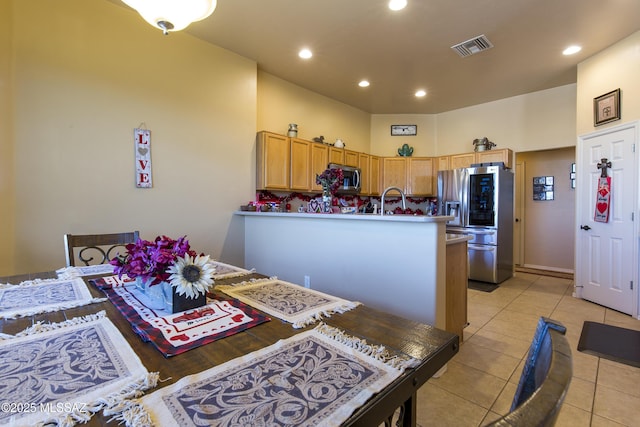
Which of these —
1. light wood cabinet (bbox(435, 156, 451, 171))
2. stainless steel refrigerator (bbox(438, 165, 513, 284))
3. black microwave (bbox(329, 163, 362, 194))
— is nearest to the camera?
stainless steel refrigerator (bbox(438, 165, 513, 284))

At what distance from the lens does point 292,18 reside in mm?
3014

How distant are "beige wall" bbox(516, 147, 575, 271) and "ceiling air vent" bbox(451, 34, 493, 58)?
2.85m

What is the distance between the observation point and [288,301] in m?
1.22

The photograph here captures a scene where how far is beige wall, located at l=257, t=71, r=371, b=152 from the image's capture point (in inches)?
172

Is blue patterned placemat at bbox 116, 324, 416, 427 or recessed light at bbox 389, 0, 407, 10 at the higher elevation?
recessed light at bbox 389, 0, 407, 10

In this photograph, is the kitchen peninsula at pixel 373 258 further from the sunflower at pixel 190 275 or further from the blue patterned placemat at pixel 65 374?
the blue patterned placemat at pixel 65 374

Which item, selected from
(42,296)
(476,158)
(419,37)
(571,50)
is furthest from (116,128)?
(476,158)

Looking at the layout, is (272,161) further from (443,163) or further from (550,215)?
(550,215)

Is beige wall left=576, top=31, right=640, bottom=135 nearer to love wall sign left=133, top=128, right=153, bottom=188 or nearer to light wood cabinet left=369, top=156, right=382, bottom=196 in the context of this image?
light wood cabinet left=369, top=156, right=382, bottom=196

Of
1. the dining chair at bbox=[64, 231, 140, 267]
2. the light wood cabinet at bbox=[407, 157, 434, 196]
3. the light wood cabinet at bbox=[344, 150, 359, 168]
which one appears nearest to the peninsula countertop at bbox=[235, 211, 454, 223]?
the dining chair at bbox=[64, 231, 140, 267]

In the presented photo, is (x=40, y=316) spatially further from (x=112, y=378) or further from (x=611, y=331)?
(x=611, y=331)

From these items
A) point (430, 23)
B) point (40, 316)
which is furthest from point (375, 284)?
point (430, 23)

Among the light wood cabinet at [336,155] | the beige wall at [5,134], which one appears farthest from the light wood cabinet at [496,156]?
the beige wall at [5,134]

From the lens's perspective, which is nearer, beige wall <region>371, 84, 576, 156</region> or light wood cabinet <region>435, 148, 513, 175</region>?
beige wall <region>371, 84, 576, 156</region>
